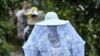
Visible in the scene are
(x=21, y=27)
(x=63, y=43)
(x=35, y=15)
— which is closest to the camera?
(x=63, y=43)

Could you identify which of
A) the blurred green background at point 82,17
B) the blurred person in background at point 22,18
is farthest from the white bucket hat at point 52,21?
the blurred person in background at point 22,18

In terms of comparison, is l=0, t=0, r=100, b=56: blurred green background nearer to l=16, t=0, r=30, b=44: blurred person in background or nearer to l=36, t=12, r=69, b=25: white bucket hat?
l=16, t=0, r=30, b=44: blurred person in background

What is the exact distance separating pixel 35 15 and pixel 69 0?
126 centimetres

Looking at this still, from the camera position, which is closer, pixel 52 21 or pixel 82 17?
pixel 52 21

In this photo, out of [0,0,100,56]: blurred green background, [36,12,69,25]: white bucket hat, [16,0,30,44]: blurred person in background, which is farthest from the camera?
[16,0,30,44]: blurred person in background

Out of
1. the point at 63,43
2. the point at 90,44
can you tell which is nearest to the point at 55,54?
the point at 63,43

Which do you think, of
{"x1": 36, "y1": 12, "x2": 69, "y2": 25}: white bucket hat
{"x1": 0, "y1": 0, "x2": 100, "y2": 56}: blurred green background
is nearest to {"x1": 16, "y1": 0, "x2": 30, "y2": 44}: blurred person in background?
{"x1": 0, "y1": 0, "x2": 100, "y2": 56}: blurred green background

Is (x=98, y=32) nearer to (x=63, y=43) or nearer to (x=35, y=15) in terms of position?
(x=35, y=15)

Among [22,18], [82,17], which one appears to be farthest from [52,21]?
[22,18]

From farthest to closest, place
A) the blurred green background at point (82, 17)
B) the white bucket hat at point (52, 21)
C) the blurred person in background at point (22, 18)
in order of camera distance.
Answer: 1. the blurred person in background at point (22, 18)
2. the blurred green background at point (82, 17)
3. the white bucket hat at point (52, 21)

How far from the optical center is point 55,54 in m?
6.07

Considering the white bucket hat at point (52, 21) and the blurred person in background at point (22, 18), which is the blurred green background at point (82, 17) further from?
the white bucket hat at point (52, 21)

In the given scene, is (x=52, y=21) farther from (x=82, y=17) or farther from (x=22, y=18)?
(x=22, y=18)

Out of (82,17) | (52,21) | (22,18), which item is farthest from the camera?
(22,18)
